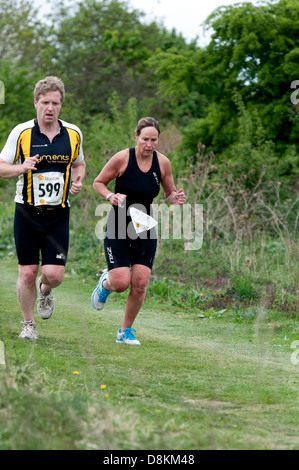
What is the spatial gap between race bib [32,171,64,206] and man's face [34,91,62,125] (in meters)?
0.47

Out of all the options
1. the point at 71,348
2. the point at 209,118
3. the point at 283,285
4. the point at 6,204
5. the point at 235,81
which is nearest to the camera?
the point at 71,348

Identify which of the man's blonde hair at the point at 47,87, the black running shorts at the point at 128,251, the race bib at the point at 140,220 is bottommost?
the black running shorts at the point at 128,251

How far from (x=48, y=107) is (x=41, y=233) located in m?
1.14

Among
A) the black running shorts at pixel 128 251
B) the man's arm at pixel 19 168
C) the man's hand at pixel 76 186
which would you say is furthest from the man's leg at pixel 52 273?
the man's arm at pixel 19 168

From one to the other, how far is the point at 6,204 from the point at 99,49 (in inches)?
846

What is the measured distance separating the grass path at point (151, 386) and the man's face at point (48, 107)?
1.84 metres

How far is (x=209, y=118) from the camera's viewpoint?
17812 millimetres

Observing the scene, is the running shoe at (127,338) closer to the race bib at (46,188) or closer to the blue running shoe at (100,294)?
the blue running shoe at (100,294)

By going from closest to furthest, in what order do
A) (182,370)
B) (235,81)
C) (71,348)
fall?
1. (182,370)
2. (71,348)
3. (235,81)

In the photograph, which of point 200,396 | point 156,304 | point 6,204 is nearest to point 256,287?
point 156,304

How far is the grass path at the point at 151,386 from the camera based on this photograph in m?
3.34

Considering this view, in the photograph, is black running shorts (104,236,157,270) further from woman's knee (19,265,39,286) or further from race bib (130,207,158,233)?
woman's knee (19,265,39,286)

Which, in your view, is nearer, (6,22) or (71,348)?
(71,348)
